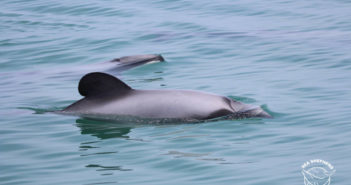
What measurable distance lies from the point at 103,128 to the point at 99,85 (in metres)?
0.68

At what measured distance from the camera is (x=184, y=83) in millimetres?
14555

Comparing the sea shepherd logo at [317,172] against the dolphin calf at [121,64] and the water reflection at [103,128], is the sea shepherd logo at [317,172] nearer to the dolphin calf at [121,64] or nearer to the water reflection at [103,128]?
the water reflection at [103,128]

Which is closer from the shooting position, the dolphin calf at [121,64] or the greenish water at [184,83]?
the greenish water at [184,83]

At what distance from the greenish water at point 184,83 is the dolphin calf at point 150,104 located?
222 mm

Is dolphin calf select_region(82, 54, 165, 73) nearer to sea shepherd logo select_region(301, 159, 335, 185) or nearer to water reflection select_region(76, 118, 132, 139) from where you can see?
water reflection select_region(76, 118, 132, 139)

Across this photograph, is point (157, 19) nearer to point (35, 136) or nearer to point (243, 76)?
point (243, 76)

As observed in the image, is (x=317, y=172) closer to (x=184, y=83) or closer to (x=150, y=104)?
(x=150, y=104)

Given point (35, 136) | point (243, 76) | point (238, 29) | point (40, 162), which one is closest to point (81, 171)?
point (40, 162)

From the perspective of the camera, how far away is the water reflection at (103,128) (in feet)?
35.2

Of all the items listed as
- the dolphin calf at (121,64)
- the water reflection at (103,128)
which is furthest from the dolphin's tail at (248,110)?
the dolphin calf at (121,64)

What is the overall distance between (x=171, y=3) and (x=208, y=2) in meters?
1.38

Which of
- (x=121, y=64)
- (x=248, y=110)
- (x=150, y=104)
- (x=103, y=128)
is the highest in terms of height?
(x=121, y=64)

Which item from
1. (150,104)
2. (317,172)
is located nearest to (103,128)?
(150,104)

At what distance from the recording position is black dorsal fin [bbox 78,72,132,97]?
1100 centimetres
